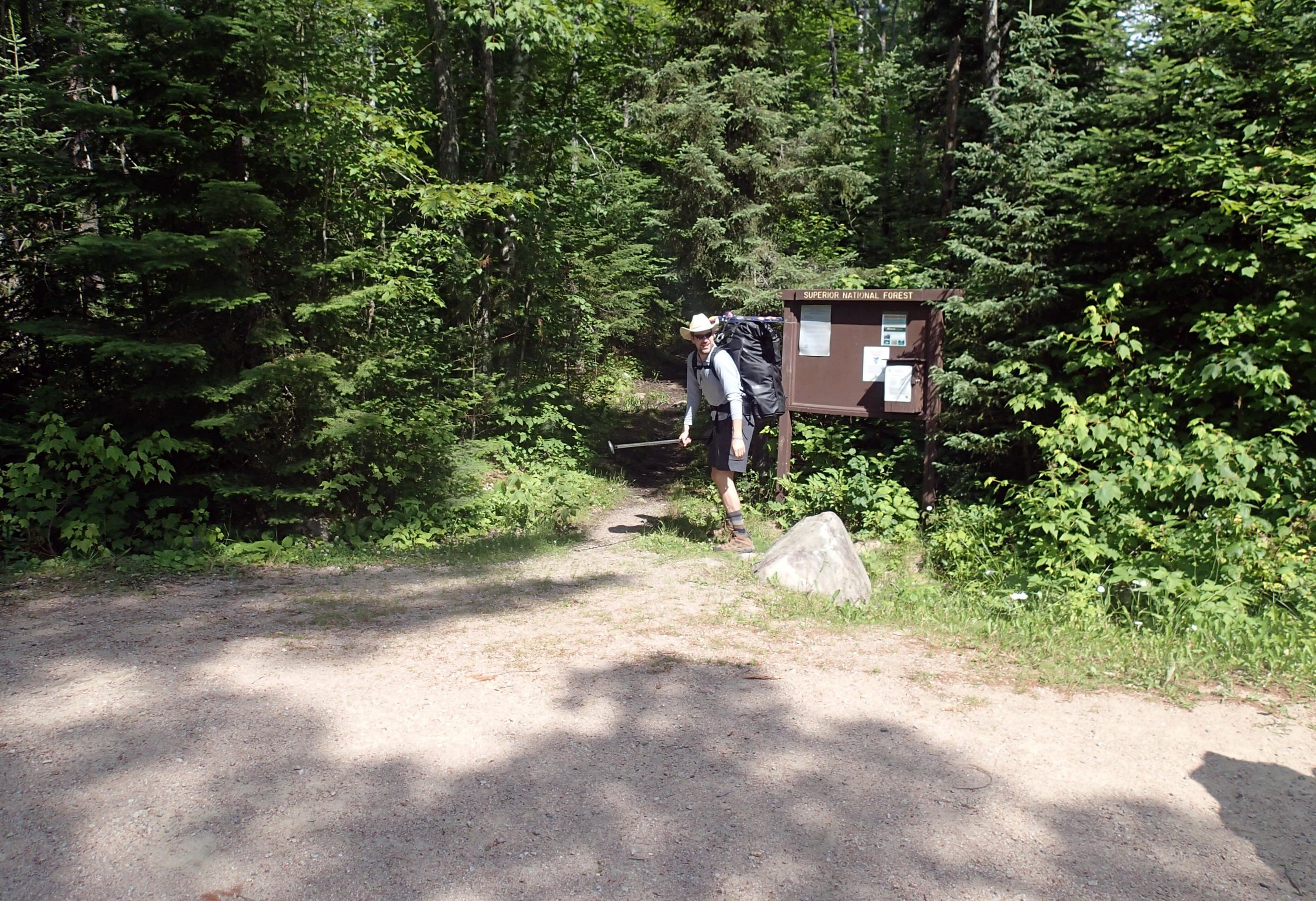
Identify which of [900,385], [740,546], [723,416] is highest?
[900,385]

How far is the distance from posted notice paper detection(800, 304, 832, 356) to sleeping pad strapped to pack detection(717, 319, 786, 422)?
101 centimetres

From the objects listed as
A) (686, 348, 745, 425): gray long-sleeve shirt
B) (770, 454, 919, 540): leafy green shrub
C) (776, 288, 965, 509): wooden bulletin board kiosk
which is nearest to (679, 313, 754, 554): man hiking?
(686, 348, 745, 425): gray long-sleeve shirt

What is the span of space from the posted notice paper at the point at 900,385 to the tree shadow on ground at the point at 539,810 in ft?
17.8

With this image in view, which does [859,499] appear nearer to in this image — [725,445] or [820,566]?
[725,445]

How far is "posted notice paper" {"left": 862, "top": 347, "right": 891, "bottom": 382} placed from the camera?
30.5 ft

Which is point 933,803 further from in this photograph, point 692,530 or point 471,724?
point 692,530

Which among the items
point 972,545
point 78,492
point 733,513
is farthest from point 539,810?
point 78,492

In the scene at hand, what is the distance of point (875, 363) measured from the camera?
936 cm

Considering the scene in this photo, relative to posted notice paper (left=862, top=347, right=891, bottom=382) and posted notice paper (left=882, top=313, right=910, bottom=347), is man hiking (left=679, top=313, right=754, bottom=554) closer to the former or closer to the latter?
posted notice paper (left=862, top=347, right=891, bottom=382)

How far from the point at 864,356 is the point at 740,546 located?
272cm

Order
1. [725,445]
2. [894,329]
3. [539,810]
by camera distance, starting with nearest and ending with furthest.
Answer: [539,810]
[725,445]
[894,329]

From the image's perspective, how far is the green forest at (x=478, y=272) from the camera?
6.56m

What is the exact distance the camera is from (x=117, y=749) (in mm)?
3715

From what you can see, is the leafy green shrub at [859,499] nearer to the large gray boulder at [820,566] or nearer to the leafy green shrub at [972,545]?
the leafy green shrub at [972,545]
